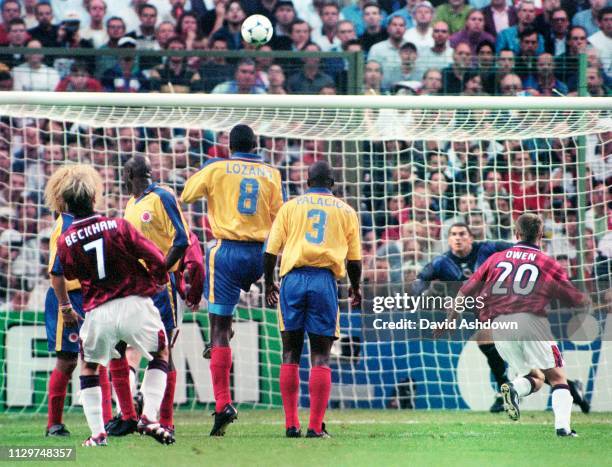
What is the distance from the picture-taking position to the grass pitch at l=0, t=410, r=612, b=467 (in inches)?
254

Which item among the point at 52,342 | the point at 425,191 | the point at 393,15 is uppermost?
the point at 393,15

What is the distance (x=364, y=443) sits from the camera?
7.51 metres

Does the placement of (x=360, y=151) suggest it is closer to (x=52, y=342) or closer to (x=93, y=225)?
(x=52, y=342)

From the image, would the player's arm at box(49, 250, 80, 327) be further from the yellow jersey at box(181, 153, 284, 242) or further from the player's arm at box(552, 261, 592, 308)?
the player's arm at box(552, 261, 592, 308)

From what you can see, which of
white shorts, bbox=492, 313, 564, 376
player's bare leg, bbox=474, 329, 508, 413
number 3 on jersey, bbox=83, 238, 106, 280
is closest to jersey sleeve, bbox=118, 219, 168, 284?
number 3 on jersey, bbox=83, 238, 106, 280

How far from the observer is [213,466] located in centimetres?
611

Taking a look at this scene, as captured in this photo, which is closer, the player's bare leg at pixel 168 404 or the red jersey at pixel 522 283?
the player's bare leg at pixel 168 404

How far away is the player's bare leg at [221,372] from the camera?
26.3ft

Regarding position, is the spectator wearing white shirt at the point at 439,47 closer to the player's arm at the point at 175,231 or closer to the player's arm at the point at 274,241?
the player's arm at the point at 274,241

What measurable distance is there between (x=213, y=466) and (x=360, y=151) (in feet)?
20.2

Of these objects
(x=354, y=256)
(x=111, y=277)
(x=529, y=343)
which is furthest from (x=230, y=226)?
(x=529, y=343)

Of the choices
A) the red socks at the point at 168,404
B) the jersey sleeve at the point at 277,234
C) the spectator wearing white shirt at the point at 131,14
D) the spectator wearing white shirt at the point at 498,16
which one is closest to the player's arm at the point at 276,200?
the jersey sleeve at the point at 277,234

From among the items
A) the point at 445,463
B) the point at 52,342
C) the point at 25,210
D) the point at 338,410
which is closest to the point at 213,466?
the point at 445,463

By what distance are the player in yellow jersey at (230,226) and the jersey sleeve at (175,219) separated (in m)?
0.51
